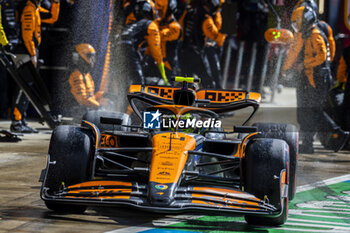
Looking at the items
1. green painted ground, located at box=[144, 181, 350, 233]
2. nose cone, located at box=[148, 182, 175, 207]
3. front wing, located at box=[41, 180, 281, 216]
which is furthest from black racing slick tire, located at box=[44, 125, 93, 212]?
green painted ground, located at box=[144, 181, 350, 233]

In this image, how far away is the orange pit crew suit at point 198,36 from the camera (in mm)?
15930

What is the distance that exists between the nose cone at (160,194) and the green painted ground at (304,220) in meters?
0.26

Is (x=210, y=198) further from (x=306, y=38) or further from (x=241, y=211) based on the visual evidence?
(x=306, y=38)

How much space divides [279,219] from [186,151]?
90cm

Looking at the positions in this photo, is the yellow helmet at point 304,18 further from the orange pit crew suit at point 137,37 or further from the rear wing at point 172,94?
the rear wing at point 172,94

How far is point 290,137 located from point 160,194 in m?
1.87

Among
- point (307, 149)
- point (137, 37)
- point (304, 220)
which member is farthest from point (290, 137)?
point (137, 37)

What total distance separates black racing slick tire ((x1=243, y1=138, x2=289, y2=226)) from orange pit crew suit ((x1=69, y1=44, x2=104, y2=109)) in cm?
717

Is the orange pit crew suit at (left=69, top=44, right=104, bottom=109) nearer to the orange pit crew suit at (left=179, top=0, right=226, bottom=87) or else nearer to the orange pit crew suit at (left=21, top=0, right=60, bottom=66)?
the orange pit crew suit at (left=21, top=0, right=60, bottom=66)

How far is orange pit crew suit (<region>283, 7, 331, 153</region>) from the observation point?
1112 centimetres

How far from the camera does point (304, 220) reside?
5871 millimetres

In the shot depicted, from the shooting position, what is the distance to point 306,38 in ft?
36.8

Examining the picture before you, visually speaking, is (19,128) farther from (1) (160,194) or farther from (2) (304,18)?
(1) (160,194)

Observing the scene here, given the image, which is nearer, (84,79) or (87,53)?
(84,79)
